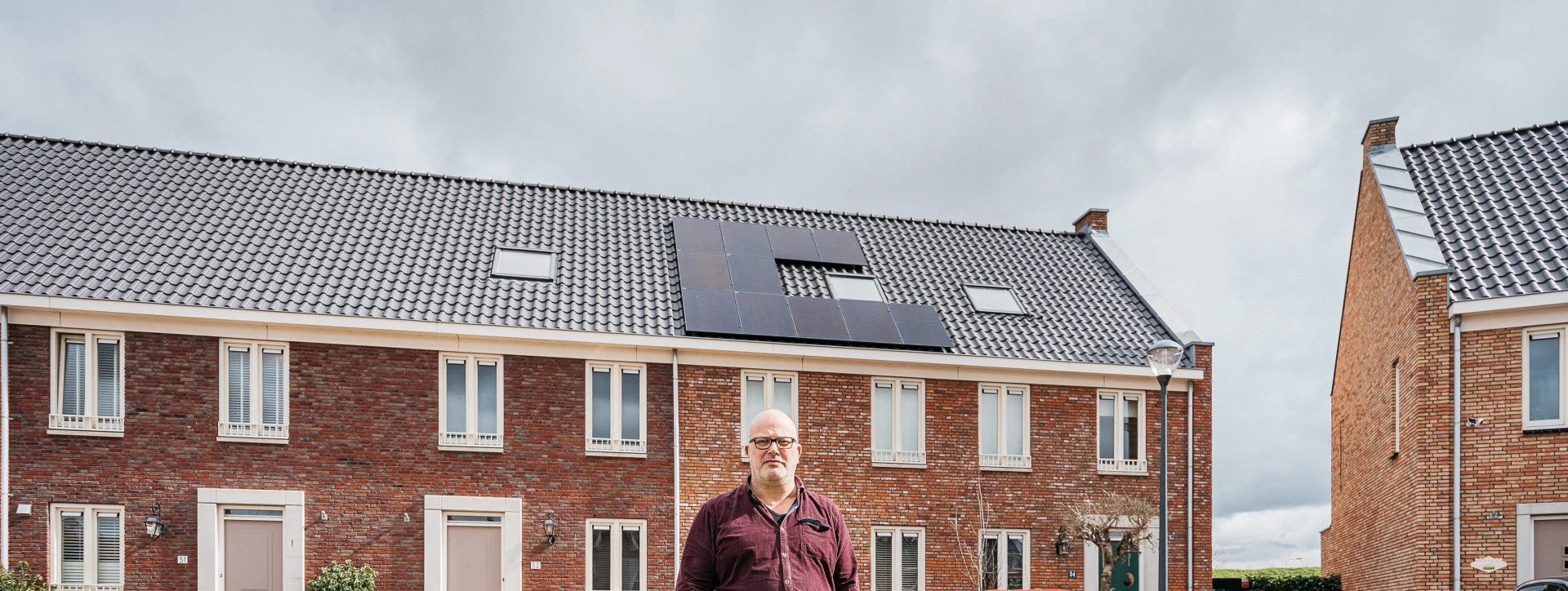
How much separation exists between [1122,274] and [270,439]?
15502 mm

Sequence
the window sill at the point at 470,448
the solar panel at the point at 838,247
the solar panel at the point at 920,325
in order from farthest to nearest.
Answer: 1. the solar panel at the point at 838,247
2. the solar panel at the point at 920,325
3. the window sill at the point at 470,448

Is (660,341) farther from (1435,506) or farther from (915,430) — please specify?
(1435,506)

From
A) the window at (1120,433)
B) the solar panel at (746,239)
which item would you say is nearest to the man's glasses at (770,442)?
the solar panel at (746,239)

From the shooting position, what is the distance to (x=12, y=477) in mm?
15719

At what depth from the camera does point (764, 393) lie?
18.5 metres

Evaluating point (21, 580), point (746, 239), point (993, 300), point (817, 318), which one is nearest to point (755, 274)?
point (746, 239)

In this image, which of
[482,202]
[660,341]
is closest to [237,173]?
[482,202]

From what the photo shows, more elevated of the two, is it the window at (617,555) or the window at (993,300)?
the window at (993,300)

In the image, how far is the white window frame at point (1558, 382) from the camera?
1596 cm

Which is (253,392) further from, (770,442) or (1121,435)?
(770,442)

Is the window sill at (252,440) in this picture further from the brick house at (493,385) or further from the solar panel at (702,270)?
the solar panel at (702,270)

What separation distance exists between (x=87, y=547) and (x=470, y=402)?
17.5 ft

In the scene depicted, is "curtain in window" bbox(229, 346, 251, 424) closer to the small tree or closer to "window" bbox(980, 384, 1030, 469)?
"window" bbox(980, 384, 1030, 469)

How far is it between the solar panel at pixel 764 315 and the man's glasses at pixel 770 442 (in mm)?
13198
